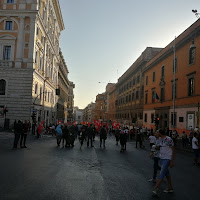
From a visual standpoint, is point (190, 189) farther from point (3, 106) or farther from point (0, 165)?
point (3, 106)

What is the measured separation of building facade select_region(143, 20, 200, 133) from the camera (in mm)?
23219

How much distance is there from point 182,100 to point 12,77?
21.0 m

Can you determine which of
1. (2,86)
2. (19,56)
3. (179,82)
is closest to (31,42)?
(19,56)

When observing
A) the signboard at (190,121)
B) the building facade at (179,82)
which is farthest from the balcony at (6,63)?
the signboard at (190,121)

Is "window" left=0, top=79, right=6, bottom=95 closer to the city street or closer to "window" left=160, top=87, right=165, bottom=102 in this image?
"window" left=160, top=87, right=165, bottom=102

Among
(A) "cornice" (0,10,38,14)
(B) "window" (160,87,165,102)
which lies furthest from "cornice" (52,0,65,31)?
(B) "window" (160,87,165,102)

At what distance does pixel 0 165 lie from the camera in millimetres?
8555

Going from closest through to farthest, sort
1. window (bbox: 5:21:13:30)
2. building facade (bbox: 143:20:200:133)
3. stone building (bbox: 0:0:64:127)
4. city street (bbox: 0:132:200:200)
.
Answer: city street (bbox: 0:132:200:200) → building facade (bbox: 143:20:200:133) → stone building (bbox: 0:0:64:127) → window (bbox: 5:21:13:30)

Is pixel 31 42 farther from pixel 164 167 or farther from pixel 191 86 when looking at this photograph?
pixel 164 167

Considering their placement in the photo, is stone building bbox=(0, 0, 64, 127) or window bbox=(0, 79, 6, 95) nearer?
stone building bbox=(0, 0, 64, 127)

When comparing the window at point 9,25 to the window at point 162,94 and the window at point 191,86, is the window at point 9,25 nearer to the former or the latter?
the window at point 162,94

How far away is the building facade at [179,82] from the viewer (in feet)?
76.2

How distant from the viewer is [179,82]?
26.9 metres

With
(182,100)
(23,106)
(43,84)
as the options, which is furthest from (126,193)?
(43,84)
